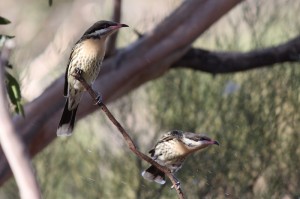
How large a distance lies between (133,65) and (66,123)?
1.86 m

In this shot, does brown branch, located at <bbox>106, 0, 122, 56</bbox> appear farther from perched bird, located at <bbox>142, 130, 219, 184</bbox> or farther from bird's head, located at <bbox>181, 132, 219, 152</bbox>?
bird's head, located at <bbox>181, 132, 219, 152</bbox>

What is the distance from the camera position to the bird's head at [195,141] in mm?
2233

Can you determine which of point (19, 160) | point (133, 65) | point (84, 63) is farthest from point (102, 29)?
point (133, 65)

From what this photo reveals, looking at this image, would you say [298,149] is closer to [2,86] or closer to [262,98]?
[262,98]

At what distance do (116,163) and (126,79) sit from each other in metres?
0.88

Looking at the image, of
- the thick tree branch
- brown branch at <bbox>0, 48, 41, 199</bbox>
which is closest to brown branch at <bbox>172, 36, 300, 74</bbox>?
the thick tree branch

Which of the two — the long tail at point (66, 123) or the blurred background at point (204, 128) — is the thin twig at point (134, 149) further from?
the blurred background at point (204, 128)

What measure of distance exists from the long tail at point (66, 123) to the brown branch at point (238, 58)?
2.03 meters

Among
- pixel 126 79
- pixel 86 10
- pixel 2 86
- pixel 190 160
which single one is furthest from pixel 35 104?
pixel 86 10

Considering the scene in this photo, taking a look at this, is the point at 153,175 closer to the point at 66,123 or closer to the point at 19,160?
the point at 66,123

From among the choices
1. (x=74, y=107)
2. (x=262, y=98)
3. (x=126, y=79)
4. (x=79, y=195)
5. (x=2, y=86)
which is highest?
(x=2, y=86)

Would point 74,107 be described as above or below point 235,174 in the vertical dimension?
above

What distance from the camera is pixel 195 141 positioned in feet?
7.52

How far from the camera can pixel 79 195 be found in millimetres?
5109
